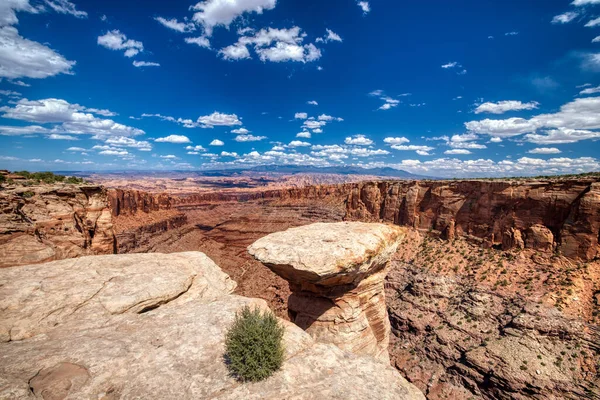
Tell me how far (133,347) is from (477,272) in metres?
33.4

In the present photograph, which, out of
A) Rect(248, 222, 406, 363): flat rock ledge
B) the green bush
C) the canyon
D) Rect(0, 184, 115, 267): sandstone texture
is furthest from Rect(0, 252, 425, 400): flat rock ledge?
the canyon

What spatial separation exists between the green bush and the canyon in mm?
10650

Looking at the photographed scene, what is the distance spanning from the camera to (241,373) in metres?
6.24

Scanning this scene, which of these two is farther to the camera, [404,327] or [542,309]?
[404,327]

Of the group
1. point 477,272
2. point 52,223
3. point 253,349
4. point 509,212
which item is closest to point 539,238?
point 509,212

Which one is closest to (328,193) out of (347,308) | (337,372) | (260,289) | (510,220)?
(260,289)

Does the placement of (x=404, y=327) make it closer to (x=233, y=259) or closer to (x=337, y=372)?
(x=337, y=372)

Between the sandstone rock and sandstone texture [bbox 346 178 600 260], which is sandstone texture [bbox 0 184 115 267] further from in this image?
the sandstone rock

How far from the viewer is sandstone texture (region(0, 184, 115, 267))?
1147 centimetres

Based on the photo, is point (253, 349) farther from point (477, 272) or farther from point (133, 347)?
point (477, 272)

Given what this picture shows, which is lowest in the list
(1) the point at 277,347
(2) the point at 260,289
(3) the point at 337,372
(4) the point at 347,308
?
(2) the point at 260,289

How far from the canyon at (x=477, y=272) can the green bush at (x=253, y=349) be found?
1065 cm

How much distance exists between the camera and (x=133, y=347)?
6.69 meters

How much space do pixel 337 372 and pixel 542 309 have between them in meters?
25.7
